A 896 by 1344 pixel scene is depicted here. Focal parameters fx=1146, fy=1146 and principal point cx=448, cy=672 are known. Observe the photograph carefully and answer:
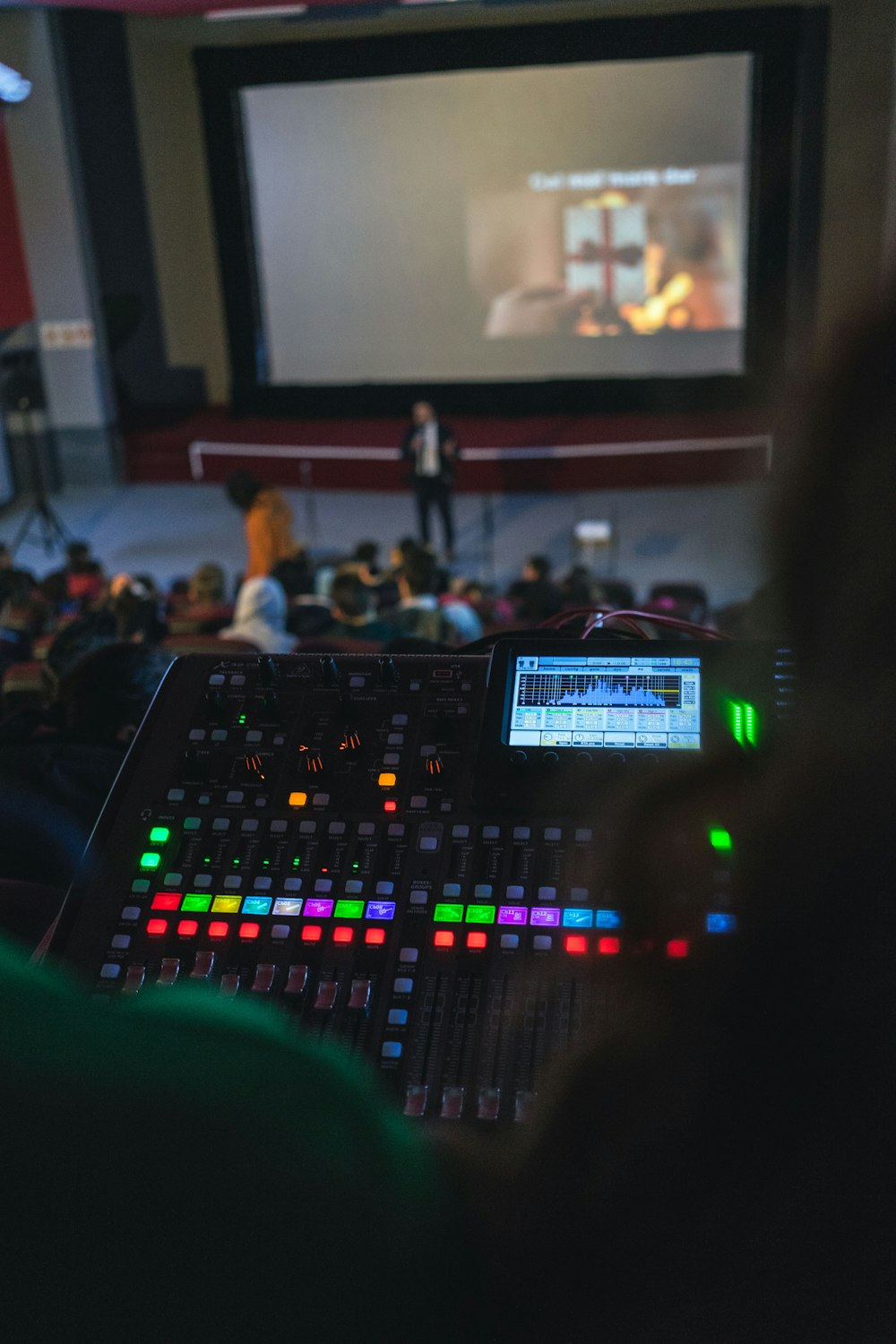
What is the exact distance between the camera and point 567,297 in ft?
36.7

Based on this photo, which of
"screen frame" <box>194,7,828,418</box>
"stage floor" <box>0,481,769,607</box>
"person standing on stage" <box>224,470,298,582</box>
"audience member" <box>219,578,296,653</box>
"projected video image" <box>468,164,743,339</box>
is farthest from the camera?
"projected video image" <box>468,164,743,339</box>

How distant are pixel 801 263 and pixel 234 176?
5.61m

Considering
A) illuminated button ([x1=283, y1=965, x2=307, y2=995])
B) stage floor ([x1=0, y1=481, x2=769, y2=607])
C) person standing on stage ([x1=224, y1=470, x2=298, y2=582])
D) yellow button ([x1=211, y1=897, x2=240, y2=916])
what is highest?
yellow button ([x1=211, y1=897, x2=240, y2=916])

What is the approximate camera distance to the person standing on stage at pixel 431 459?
8.66 metres

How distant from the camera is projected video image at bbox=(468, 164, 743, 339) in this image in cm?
1079

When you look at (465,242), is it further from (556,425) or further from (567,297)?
(556,425)

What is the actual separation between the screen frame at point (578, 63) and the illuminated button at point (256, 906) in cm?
1048

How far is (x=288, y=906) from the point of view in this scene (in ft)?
3.54

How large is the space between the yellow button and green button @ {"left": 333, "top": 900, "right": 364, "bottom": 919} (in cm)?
10

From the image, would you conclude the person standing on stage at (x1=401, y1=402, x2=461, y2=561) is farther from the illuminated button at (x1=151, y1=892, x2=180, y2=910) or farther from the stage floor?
the illuminated button at (x1=151, y1=892, x2=180, y2=910)

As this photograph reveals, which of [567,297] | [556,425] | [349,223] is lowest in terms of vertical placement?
[556,425]

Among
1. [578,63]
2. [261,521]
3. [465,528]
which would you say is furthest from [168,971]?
[578,63]

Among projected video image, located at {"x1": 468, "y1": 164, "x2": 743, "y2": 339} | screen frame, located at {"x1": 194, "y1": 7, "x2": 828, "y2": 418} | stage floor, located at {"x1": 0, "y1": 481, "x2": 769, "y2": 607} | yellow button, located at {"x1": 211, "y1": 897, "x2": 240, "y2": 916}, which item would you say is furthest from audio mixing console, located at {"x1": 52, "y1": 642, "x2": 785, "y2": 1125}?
projected video image, located at {"x1": 468, "y1": 164, "x2": 743, "y2": 339}

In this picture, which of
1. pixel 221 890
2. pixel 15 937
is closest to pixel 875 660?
pixel 221 890
